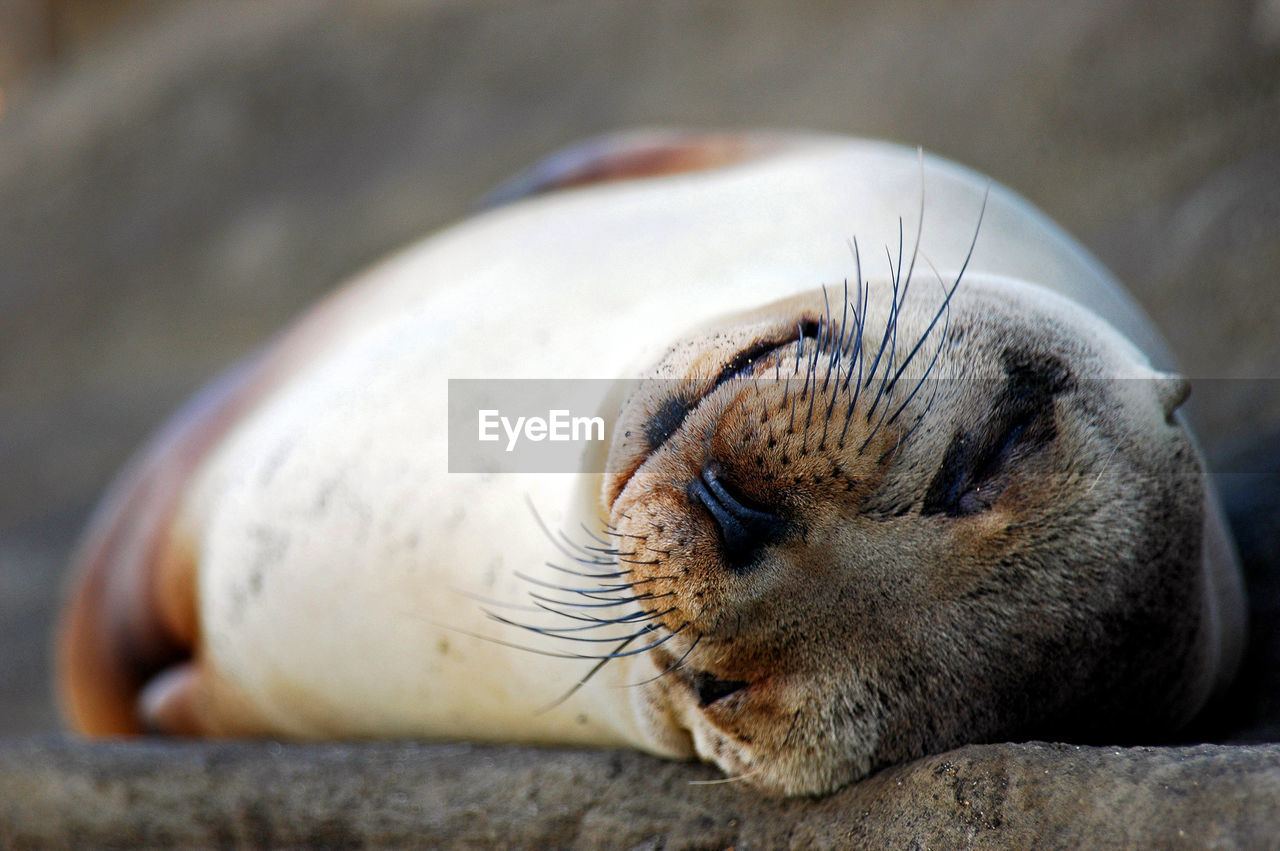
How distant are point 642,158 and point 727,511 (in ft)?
6.63

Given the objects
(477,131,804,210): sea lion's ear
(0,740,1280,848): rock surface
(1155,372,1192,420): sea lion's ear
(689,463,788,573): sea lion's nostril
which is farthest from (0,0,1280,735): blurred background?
(689,463,788,573): sea lion's nostril

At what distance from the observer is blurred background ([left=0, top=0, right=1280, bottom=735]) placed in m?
4.22

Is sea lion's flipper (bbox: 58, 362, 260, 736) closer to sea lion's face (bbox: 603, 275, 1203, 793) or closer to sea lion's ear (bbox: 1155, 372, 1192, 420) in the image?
sea lion's face (bbox: 603, 275, 1203, 793)

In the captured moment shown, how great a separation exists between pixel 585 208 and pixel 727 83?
3.70 meters

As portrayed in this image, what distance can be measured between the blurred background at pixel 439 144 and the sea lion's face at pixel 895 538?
4.92 ft

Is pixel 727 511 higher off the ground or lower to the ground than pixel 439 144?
lower

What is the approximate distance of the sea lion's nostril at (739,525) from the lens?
57.7 inches

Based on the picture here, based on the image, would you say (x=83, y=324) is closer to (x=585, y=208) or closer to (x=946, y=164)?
(x=585, y=208)

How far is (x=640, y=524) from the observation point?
5.18 feet

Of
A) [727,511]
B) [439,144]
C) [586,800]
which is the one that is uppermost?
[439,144]

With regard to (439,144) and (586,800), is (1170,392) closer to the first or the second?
(586,800)

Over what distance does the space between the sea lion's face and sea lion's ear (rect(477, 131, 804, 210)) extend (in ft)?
4.94

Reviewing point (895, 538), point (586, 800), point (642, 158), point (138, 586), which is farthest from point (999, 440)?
point (138, 586)

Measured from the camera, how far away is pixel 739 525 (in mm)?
1467
